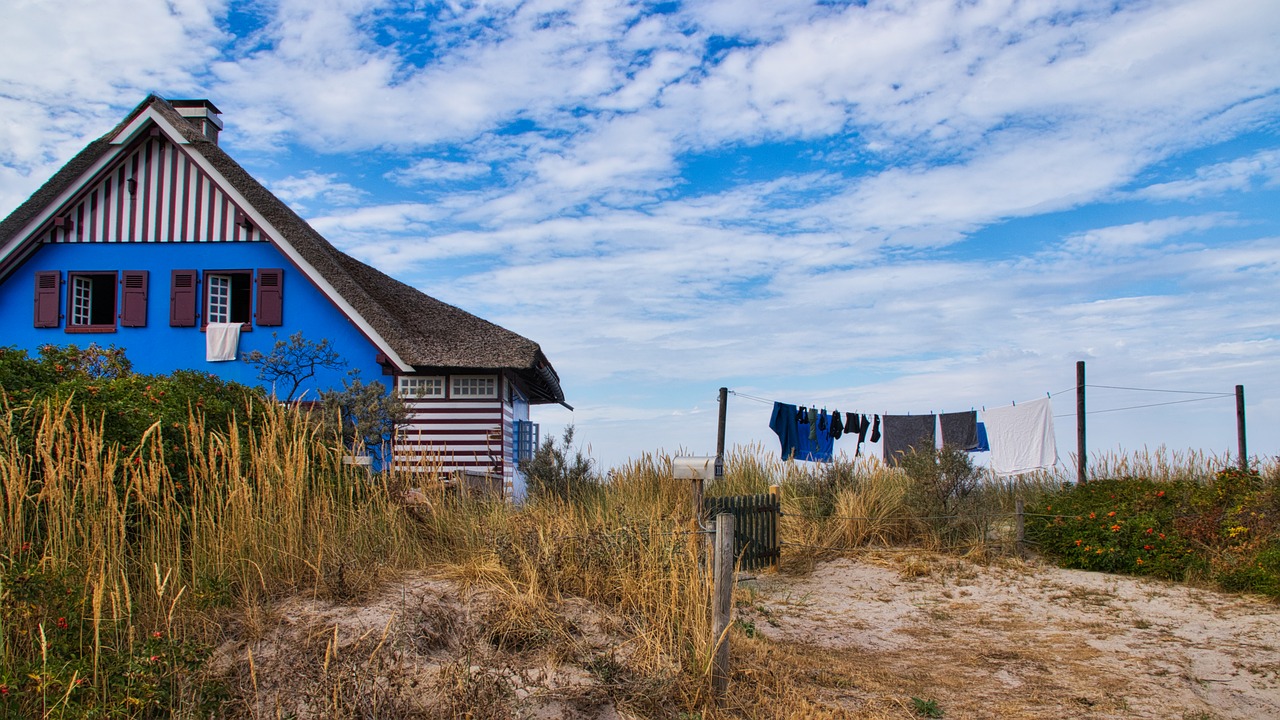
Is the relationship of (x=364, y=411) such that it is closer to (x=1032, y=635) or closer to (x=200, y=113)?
(x=1032, y=635)

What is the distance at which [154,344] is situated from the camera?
55.9ft

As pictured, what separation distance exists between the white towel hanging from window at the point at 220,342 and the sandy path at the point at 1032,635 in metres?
10.6

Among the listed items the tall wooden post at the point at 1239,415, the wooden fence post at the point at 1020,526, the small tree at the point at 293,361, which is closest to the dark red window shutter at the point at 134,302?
the small tree at the point at 293,361

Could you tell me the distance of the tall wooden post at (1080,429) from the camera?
59.3 ft

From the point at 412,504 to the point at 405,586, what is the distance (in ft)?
6.07

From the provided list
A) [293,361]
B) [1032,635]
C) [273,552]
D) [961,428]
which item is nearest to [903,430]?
[961,428]

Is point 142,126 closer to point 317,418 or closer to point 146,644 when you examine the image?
point 317,418

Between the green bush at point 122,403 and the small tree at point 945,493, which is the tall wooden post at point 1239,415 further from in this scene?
the green bush at point 122,403

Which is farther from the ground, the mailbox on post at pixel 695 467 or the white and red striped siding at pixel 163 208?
the white and red striped siding at pixel 163 208

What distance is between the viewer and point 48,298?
17.0 meters

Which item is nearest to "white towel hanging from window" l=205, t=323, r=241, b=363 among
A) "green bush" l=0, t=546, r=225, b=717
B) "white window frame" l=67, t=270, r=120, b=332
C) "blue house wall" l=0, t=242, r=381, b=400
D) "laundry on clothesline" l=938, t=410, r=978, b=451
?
"blue house wall" l=0, t=242, r=381, b=400

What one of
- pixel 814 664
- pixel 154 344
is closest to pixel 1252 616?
pixel 814 664

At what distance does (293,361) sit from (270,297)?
1.27 m

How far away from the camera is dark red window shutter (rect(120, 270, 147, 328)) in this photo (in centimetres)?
1692
